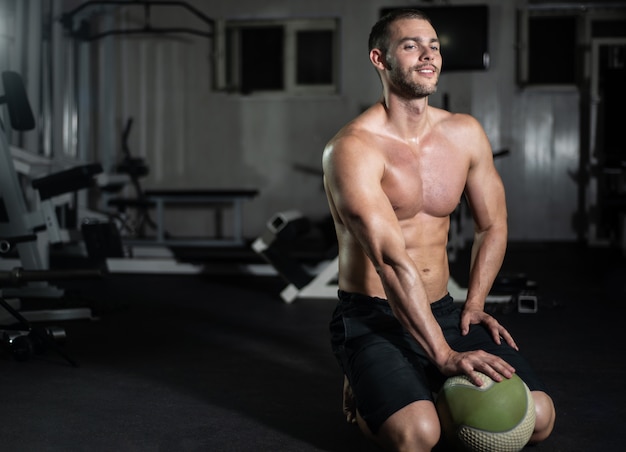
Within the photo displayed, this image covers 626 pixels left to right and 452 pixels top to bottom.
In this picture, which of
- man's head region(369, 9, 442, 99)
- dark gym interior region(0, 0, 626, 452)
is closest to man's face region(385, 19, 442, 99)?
man's head region(369, 9, 442, 99)

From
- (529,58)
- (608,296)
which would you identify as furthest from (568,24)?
(608,296)

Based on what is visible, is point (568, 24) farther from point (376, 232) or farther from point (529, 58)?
point (376, 232)

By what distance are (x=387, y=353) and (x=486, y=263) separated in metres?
0.42

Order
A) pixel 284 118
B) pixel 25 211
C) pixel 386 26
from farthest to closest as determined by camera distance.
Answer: pixel 284 118 < pixel 25 211 < pixel 386 26

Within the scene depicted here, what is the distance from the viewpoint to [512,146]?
24.6 ft

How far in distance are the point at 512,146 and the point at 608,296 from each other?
351cm

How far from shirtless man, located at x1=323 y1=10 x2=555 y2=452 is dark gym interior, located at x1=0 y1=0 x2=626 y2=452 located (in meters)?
0.24

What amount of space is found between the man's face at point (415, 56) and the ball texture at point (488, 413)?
2.26 feet

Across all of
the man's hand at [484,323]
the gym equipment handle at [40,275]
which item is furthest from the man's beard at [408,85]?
the gym equipment handle at [40,275]

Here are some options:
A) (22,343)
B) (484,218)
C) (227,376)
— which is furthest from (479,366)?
(22,343)

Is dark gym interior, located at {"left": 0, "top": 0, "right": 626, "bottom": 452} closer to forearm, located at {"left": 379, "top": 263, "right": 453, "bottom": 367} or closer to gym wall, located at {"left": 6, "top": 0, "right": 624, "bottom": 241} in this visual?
gym wall, located at {"left": 6, "top": 0, "right": 624, "bottom": 241}

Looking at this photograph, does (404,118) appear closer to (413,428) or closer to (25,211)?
(413,428)

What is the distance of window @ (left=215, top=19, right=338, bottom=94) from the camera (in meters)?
7.67

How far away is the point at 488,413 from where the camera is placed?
1638 mm
